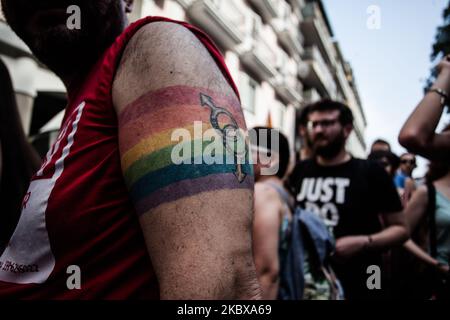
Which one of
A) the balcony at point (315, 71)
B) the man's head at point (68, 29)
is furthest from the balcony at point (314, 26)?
the man's head at point (68, 29)

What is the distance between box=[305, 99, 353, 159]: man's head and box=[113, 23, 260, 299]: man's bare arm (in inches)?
92.9

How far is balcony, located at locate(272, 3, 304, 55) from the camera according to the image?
16.2 meters

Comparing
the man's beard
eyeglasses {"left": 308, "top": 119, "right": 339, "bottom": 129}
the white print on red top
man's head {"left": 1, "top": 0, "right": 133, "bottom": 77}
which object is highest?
man's head {"left": 1, "top": 0, "right": 133, "bottom": 77}

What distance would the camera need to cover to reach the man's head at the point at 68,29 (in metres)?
0.83

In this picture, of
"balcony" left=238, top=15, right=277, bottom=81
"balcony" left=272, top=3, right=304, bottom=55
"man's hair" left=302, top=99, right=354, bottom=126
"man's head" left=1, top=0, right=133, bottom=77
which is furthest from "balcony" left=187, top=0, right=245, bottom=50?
"man's head" left=1, top=0, right=133, bottom=77

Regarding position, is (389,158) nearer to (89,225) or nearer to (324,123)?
(324,123)

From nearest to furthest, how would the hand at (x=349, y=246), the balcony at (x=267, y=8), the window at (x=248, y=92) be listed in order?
the hand at (x=349, y=246)
the window at (x=248, y=92)
the balcony at (x=267, y=8)

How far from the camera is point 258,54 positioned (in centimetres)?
1351

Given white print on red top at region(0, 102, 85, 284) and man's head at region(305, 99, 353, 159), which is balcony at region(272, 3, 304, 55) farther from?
white print on red top at region(0, 102, 85, 284)

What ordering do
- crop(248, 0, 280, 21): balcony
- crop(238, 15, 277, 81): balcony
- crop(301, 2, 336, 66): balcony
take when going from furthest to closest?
crop(301, 2, 336, 66): balcony, crop(248, 0, 280, 21): balcony, crop(238, 15, 277, 81): balcony

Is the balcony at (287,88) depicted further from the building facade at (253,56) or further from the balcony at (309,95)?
the balcony at (309,95)

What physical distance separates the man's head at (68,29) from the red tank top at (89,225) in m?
0.18

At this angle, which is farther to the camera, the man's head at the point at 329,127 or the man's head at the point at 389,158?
the man's head at the point at 389,158

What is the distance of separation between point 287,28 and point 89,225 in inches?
691
